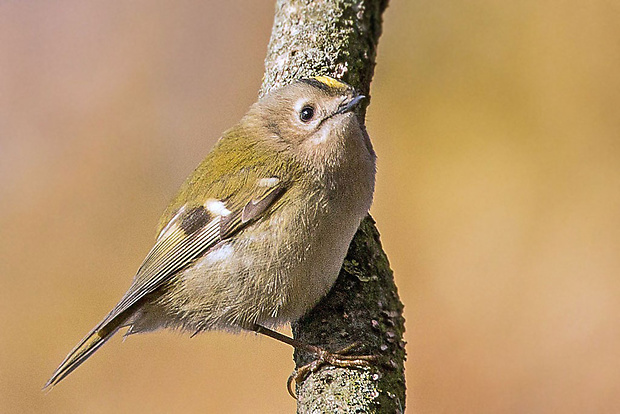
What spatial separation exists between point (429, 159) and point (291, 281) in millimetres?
2009

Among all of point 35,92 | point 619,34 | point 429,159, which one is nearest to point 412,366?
point 429,159

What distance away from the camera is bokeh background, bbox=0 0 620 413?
3.49m

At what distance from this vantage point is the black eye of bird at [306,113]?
235cm

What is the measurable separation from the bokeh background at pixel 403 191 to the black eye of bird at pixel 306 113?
1458 millimetres

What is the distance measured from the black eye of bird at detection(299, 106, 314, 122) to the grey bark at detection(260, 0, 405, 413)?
247 mm

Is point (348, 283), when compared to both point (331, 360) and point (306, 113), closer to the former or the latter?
point (331, 360)

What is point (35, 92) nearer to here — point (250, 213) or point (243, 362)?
point (243, 362)

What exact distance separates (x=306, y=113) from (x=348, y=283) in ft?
1.77

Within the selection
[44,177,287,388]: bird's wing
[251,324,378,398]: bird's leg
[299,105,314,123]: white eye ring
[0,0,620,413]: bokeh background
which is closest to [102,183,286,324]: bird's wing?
[44,177,287,388]: bird's wing

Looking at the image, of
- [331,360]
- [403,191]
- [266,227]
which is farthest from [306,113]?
[403,191]

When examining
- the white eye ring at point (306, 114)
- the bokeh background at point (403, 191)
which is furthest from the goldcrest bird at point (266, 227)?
the bokeh background at point (403, 191)

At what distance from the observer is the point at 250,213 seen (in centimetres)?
225

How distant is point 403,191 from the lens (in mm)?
3988

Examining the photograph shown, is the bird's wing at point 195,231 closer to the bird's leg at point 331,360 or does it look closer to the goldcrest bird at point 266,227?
the goldcrest bird at point 266,227
